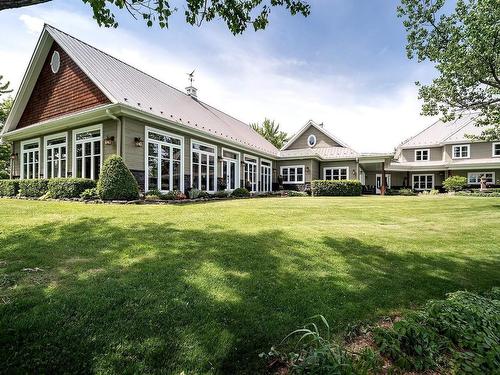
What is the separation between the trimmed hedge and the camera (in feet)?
65.2

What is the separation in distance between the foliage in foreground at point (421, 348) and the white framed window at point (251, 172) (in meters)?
17.4

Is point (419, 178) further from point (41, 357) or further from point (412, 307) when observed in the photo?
point (41, 357)

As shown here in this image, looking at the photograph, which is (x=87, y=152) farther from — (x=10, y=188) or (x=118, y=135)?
(x=10, y=188)

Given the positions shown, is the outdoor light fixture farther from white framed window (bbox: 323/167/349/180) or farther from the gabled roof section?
white framed window (bbox: 323/167/349/180)

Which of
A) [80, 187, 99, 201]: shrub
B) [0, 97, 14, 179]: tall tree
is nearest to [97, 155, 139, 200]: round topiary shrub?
[80, 187, 99, 201]: shrub

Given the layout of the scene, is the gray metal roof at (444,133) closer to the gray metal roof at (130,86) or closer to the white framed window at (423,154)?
the white framed window at (423,154)

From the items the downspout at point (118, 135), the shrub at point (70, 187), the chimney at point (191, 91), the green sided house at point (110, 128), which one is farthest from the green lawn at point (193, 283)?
the chimney at point (191, 91)

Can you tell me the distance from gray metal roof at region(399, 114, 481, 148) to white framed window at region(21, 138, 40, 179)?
3251cm

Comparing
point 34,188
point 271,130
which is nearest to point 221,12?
point 34,188

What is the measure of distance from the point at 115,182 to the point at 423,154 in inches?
1210

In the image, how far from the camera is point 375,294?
11.0 feet

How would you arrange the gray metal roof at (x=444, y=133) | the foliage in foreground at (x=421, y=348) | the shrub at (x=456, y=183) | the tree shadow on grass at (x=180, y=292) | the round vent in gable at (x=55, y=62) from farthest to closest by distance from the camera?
the gray metal roof at (x=444, y=133) → the shrub at (x=456, y=183) → the round vent in gable at (x=55, y=62) → the tree shadow on grass at (x=180, y=292) → the foliage in foreground at (x=421, y=348)

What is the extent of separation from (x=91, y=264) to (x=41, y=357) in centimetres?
181

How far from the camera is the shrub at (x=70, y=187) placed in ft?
35.6
